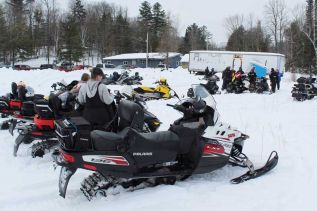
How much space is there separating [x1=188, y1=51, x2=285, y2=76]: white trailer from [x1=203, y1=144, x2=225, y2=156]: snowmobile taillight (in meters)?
29.2

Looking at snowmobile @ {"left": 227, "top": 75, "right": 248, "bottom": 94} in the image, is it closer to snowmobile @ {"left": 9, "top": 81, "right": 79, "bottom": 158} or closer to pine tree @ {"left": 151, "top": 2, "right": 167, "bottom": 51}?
snowmobile @ {"left": 9, "top": 81, "right": 79, "bottom": 158}

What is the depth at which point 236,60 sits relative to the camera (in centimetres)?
3684

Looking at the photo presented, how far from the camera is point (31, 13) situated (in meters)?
70.6

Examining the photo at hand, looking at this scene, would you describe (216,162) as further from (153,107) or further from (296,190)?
(153,107)

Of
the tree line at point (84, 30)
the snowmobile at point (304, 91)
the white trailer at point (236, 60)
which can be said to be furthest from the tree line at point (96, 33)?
the snowmobile at point (304, 91)

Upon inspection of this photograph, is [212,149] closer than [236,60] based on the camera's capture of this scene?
Yes

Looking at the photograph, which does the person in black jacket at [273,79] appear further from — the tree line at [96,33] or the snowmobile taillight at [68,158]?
the tree line at [96,33]

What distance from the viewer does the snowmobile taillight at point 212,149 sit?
5.24 metres

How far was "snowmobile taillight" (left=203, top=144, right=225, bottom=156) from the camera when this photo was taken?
524 cm

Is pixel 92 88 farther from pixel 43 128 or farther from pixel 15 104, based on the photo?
pixel 15 104

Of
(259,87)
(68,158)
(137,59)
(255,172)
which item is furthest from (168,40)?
(68,158)

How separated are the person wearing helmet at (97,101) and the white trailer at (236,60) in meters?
28.7

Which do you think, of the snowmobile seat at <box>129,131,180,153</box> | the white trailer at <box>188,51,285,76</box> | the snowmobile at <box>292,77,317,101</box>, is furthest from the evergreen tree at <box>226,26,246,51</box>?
the snowmobile seat at <box>129,131,180,153</box>

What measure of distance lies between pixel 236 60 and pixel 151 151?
33089 millimetres
